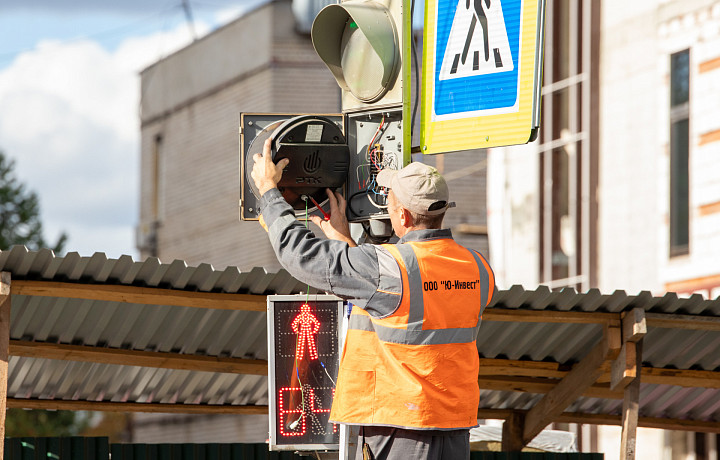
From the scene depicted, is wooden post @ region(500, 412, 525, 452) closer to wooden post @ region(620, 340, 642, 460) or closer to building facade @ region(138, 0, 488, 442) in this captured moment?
wooden post @ region(620, 340, 642, 460)

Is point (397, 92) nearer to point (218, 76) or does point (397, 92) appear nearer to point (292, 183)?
point (292, 183)

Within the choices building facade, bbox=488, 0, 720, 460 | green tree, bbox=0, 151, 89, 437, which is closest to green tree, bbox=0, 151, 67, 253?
green tree, bbox=0, 151, 89, 437

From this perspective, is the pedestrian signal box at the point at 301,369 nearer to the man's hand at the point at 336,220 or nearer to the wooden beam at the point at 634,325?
the man's hand at the point at 336,220

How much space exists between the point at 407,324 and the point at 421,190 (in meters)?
0.64

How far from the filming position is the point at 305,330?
22.6 feet

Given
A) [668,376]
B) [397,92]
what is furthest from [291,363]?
[668,376]

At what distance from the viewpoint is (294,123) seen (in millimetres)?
6820

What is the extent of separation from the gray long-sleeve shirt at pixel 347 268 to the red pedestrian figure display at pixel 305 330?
965 mm

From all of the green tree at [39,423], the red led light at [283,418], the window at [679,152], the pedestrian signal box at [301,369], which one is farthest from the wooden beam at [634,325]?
the green tree at [39,423]

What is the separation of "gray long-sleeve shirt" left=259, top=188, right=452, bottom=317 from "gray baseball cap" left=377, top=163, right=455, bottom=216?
0.41 feet

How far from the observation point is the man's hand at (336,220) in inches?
269

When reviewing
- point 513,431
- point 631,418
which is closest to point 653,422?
point 513,431

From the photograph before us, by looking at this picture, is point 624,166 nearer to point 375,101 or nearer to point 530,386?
point 530,386

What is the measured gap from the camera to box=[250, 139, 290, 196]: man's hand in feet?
21.3
